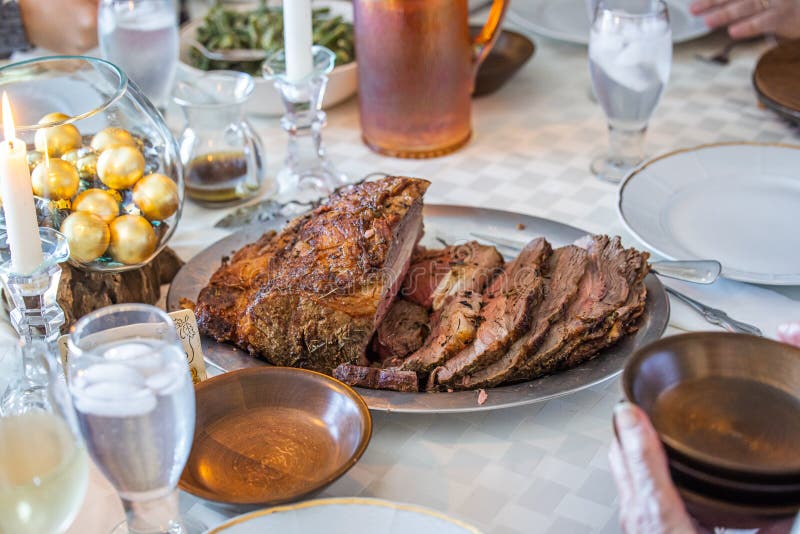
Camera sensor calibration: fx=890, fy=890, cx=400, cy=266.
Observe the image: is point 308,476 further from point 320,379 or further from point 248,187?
point 248,187

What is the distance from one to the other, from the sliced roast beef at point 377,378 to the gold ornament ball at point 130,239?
46 centimetres

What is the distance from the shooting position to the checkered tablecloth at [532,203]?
1.42m

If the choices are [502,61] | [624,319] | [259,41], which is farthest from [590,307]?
[259,41]

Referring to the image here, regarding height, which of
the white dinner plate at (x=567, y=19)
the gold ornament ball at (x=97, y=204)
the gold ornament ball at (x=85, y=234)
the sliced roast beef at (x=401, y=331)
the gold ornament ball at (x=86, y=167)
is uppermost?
the gold ornament ball at (x=86, y=167)

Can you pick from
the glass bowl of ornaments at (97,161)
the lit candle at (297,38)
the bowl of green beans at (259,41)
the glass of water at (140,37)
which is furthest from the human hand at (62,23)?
the glass bowl of ornaments at (97,161)

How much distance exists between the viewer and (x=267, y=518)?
1.21m

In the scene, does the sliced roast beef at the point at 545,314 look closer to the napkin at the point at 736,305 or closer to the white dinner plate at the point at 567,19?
the napkin at the point at 736,305

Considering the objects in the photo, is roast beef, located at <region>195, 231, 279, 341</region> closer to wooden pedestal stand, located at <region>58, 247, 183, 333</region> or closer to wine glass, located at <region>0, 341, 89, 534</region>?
wooden pedestal stand, located at <region>58, 247, 183, 333</region>

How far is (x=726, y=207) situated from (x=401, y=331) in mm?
982

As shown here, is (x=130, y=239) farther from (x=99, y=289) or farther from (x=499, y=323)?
(x=499, y=323)

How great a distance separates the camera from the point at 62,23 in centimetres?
289

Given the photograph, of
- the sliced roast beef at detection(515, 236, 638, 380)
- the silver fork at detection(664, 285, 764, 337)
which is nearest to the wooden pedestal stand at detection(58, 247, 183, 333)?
the sliced roast beef at detection(515, 236, 638, 380)

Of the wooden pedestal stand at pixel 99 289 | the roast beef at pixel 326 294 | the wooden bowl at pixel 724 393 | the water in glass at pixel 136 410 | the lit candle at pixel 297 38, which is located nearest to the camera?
the water in glass at pixel 136 410

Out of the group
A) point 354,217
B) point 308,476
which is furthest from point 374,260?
point 308,476
